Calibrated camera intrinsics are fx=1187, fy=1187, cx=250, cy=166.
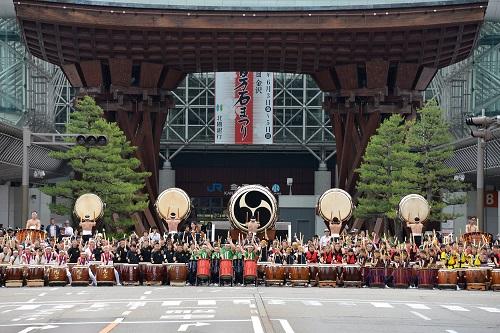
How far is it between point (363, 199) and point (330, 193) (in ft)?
49.0

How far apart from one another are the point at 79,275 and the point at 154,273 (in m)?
2.70

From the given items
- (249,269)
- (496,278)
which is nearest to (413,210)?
(496,278)

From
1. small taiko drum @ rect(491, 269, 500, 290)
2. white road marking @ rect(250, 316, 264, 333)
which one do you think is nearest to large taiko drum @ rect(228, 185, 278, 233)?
small taiko drum @ rect(491, 269, 500, 290)

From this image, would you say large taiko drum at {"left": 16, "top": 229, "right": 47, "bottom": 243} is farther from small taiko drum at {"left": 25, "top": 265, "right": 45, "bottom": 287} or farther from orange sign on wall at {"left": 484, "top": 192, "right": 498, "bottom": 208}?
orange sign on wall at {"left": 484, "top": 192, "right": 498, "bottom": 208}

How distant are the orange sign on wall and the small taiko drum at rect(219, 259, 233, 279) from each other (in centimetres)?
3763

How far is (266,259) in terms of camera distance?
4372 centimetres

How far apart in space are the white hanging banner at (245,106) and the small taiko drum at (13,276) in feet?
188

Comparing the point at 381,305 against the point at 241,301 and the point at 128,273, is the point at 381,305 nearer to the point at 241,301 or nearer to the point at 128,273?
the point at 241,301

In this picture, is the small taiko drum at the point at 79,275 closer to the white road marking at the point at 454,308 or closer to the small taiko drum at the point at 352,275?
the small taiko drum at the point at 352,275

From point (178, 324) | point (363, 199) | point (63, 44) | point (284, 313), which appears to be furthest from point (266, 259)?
point (63, 44)

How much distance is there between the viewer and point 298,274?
42938 millimetres

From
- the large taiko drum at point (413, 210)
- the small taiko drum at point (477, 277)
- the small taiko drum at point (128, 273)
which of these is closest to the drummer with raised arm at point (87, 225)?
the small taiko drum at point (128, 273)

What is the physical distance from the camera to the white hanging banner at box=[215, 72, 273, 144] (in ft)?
322

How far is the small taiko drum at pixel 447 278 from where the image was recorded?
41844 millimetres
